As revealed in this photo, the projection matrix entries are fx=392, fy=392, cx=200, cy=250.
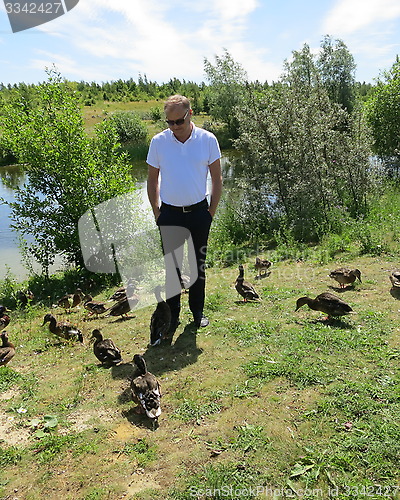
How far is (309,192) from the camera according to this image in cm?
1361

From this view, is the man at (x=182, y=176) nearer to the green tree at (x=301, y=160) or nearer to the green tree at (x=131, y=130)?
the green tree at (x=301, y=160)

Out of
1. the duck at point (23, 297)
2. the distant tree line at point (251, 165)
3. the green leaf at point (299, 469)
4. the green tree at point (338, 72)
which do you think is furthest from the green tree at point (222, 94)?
the green leaf at point (299, 469)

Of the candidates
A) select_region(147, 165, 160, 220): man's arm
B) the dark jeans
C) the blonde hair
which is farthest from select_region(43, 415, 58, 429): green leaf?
the blonde hair

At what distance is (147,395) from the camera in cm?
443

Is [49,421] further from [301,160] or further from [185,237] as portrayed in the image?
[301,160]

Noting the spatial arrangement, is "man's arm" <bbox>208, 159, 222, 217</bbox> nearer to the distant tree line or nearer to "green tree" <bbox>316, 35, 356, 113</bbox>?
the distant tree line

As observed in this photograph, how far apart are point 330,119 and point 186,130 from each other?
32.4ft

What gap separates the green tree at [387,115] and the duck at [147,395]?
20.2 meters

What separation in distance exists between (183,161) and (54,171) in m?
7.98

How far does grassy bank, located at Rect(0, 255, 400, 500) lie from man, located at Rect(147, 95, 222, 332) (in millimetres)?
1644

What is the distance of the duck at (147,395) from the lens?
14.2ft

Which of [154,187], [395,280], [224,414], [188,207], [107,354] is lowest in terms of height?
[395,280]

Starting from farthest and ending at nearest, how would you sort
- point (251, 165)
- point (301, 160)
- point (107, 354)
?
1. point (251, 165)
2. point (301, 160)
3. point (107, 354)

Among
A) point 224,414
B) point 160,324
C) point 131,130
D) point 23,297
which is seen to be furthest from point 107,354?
point 131,130
